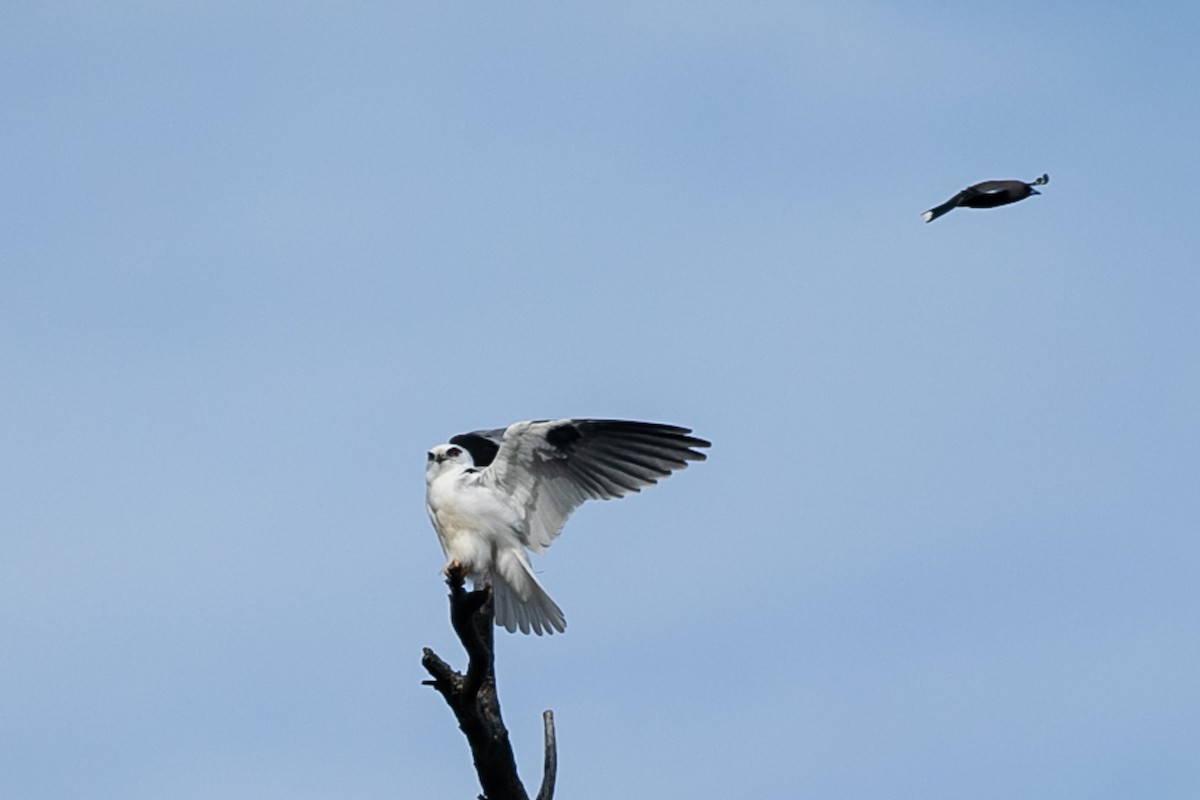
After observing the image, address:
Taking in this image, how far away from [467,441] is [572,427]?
1.20m

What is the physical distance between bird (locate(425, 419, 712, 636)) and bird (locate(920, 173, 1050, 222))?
224cm

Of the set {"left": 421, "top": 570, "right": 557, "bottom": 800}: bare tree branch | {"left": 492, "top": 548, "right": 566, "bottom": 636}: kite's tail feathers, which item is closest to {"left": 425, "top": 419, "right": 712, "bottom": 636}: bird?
{"left": 492, "top": 548, "right": 566, "bottom": 636}: kite's tail feathers

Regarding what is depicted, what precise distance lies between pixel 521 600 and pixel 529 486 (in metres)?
0.76

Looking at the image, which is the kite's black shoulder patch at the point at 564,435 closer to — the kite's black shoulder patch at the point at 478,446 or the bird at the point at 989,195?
the kite's black shoulder patch at the point at 478,446

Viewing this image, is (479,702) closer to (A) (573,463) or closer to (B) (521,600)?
(B) (521,600)

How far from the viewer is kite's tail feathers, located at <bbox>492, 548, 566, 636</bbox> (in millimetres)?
11797

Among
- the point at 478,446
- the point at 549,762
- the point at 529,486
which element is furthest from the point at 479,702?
the point at 478,446

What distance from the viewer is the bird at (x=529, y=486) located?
11.7m

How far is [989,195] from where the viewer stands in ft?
37.8

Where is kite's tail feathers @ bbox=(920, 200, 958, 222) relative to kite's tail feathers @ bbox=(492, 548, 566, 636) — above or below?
above

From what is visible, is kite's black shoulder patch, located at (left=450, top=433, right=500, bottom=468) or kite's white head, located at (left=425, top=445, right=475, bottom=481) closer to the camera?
kite's white head, located at (left=425, top=445, right=475, bottom=481)

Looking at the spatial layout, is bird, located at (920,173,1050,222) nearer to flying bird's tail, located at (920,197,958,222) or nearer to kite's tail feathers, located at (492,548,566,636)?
flying bird's tail, located at (920,197,958,222)

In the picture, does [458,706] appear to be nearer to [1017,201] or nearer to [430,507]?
[430,507]

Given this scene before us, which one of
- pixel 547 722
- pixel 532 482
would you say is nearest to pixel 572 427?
pixel 532 482
